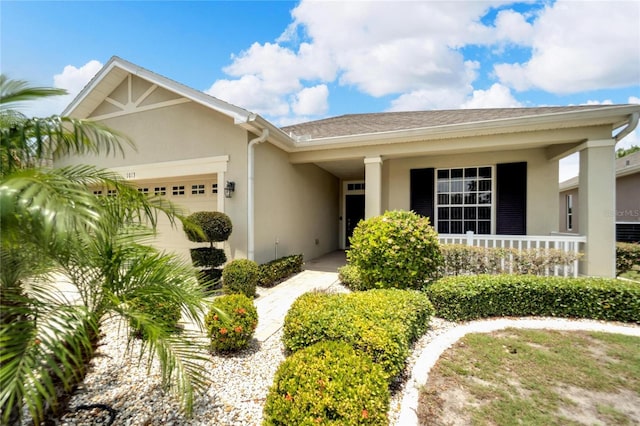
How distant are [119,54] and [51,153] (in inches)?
298

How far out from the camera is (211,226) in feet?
20.2

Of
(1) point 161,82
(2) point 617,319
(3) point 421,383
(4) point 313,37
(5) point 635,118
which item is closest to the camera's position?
(3) point 421,383

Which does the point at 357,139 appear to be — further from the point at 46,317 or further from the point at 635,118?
the point at 46,317

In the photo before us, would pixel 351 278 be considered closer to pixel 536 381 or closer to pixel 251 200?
pixel 251 200

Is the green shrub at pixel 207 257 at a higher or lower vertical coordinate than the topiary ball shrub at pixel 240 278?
higher

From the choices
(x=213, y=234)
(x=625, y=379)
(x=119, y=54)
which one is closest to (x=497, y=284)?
(x=625, y=379)

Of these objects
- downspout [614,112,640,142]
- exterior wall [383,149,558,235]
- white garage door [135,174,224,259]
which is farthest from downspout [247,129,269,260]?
downspout [614,112,640,142]

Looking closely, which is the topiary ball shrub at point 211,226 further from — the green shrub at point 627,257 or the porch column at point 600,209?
the green shrub at point 627,257

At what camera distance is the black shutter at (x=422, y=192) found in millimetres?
8648

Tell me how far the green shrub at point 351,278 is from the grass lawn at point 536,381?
97.2 inches

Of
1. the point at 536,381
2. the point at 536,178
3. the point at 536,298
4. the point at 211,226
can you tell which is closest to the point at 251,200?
the point at 211,226

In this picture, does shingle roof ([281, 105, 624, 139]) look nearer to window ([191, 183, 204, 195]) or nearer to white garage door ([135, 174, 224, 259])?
white garage door ([135, 174, 224, 259])

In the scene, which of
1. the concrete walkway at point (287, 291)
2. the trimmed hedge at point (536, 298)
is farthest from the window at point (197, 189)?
the trimmed hedge at point (536, 298)

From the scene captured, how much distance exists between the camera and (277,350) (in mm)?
3662
